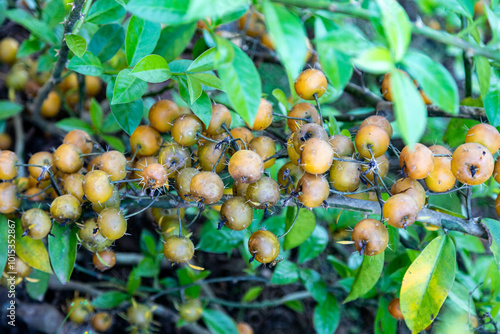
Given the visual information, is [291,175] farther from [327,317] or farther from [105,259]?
[327,317]

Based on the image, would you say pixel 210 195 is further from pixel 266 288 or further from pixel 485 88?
pixel 266 288

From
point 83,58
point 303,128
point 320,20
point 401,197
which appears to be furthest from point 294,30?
point 83,58

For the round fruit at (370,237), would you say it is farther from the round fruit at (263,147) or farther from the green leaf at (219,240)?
the green leaf at (219,240)

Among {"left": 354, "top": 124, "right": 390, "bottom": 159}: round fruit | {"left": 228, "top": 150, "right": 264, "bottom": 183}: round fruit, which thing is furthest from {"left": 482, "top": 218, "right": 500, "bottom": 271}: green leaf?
{"left": 228, "top": 150, "right": 264, "bottom": 183}: round fruit

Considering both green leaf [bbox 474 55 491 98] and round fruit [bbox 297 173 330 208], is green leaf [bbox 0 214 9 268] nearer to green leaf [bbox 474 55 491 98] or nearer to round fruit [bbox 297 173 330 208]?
round fruit [bbox 297 173 330 208]

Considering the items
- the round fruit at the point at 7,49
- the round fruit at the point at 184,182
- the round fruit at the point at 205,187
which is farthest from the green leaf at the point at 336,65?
the round fruit at the point at 7,49

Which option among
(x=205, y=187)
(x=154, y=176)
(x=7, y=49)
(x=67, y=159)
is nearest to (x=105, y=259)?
(x=67, y=159)
